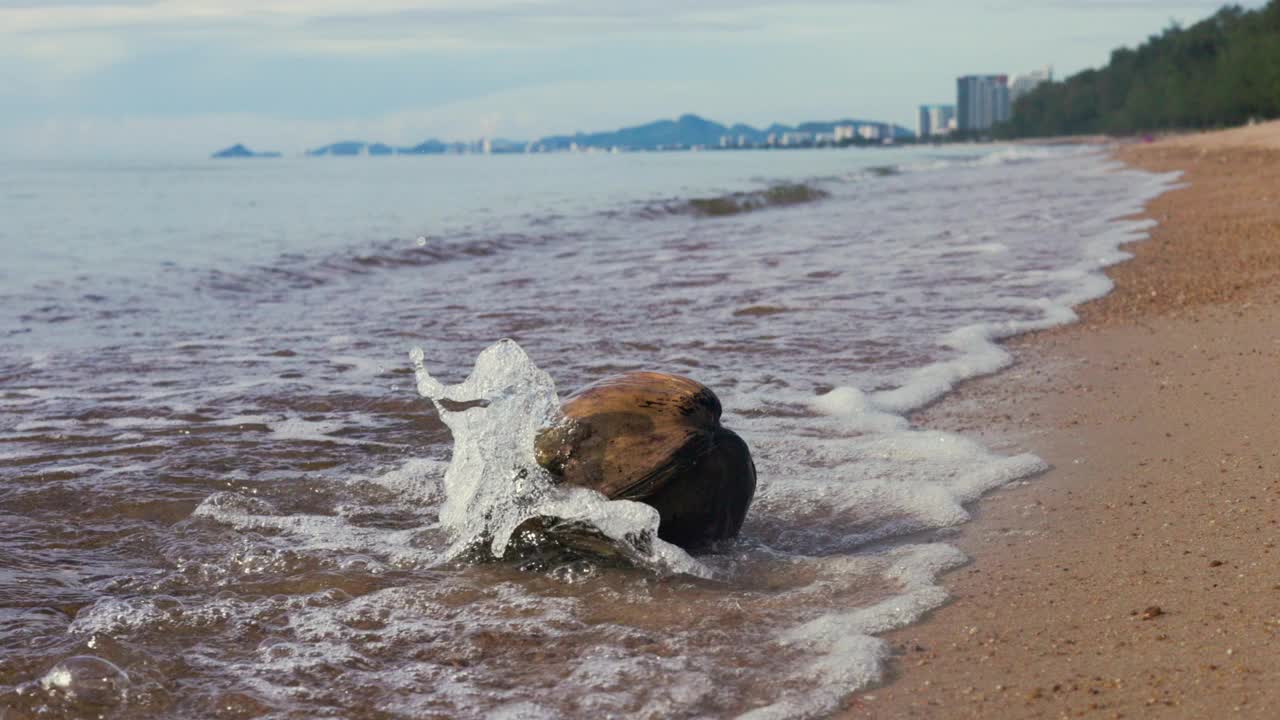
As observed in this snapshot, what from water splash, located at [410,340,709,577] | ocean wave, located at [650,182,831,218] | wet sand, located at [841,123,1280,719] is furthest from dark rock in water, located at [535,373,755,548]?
ocean wave, located at [650,182,831,218]

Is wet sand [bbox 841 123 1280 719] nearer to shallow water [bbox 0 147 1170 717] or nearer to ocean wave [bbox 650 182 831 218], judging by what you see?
shallow water [bbox 0 147 1170 717]

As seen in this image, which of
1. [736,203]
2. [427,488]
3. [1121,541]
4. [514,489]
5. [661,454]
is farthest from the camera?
[736,203]

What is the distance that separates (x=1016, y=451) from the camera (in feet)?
16.8

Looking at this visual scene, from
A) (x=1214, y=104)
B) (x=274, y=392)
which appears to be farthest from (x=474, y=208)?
(x=1214, y=104)

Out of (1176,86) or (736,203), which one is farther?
(1176,86)

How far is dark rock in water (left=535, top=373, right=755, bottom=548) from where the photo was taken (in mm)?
3922

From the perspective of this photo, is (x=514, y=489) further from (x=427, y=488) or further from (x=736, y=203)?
(x=736, y=203)

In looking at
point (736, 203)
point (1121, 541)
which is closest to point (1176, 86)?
point (736, 203)

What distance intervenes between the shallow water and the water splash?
0.28 feet

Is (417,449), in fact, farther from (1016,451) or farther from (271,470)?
(1016,451)

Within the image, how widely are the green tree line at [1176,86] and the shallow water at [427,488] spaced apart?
7513 centimetres

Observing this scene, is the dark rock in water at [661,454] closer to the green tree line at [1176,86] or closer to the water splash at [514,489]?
the water splash at [514,489]

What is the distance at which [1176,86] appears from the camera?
99438mm

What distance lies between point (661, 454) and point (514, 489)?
55cm
